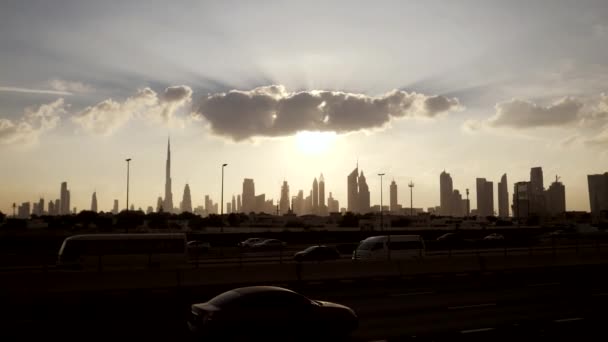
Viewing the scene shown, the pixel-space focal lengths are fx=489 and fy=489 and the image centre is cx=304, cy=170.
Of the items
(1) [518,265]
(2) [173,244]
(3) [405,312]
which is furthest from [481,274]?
(2) [173,244]

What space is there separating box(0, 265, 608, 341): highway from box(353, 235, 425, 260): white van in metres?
7.49

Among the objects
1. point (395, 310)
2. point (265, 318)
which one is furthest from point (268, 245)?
point (265, 318)

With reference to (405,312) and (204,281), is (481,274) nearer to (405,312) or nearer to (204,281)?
(405,312)

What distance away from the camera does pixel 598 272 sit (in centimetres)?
3350

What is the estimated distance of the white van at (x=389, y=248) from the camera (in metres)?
35.4

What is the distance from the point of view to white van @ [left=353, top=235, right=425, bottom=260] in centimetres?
3544

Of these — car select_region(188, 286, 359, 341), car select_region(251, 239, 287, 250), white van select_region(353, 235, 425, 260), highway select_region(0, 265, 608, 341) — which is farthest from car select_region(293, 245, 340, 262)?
car select_region(188, 286, 359, 341)

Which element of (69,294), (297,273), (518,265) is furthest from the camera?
(518,265)

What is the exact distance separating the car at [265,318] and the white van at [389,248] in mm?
21835

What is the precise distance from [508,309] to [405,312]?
4131 mm

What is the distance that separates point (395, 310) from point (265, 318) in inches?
310

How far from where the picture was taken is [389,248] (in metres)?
34.0

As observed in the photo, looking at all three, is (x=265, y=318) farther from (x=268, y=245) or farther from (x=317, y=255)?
(x=268, y=245)

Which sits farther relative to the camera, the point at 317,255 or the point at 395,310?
the point at 317,255
